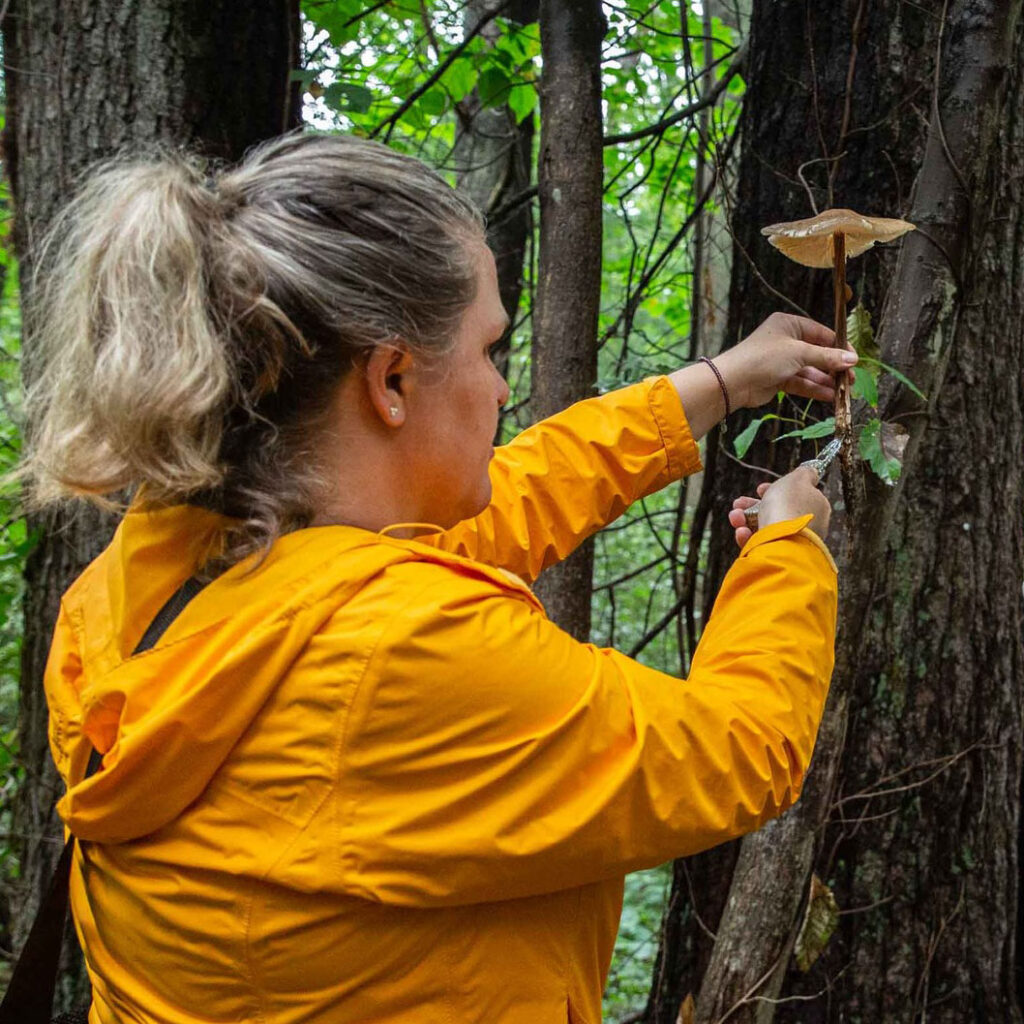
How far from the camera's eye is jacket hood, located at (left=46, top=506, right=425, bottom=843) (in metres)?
1.04

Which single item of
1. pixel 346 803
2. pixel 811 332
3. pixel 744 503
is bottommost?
pixel 346 803

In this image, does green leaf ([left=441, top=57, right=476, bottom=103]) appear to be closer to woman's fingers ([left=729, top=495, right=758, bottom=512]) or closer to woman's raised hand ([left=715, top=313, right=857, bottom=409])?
woman's raised hand ([left=715, top=313, right=857, bottom=409])

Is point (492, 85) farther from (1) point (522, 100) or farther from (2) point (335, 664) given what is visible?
(2) point (335, 664)

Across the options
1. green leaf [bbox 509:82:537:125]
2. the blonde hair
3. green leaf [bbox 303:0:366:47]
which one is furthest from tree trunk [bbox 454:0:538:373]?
the blonde hair

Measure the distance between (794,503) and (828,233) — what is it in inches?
13.6

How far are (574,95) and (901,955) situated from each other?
6.77 ft

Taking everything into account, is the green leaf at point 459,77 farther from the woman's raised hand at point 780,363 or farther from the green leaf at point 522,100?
the woman's raised hand at point 780,363

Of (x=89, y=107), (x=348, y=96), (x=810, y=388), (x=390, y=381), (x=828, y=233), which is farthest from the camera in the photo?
(x=348, y=96)

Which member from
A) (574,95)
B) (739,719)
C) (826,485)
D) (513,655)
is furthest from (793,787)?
(574,95)

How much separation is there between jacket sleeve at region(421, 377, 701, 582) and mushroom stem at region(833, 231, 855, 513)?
33 centimetres

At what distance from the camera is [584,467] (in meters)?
1.75

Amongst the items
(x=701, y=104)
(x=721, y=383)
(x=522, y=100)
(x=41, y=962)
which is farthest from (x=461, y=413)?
(x=522, y=100)

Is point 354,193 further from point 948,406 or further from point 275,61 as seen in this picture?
point 948,406

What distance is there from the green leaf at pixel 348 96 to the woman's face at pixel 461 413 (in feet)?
5.10
